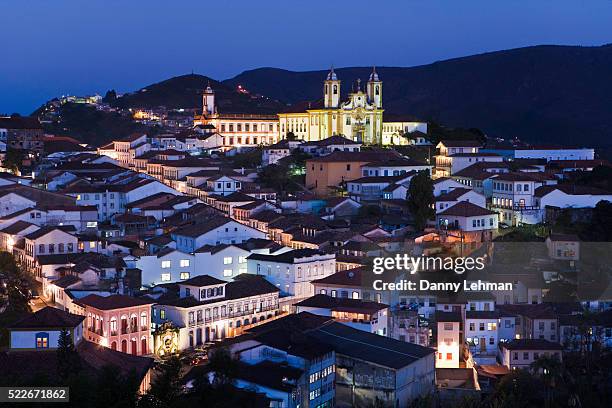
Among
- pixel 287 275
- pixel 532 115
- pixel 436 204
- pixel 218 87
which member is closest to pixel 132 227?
pixel 287 275

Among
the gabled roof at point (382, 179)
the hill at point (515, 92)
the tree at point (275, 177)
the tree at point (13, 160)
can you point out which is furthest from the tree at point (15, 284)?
the hill at point (515, 92)

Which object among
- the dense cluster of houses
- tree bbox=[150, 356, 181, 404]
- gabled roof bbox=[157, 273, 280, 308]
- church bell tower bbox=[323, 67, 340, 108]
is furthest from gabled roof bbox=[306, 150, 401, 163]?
tree bbox=[150, 356, 181, 404]

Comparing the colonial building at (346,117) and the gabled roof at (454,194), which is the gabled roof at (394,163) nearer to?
the gabled roof at (454,194)

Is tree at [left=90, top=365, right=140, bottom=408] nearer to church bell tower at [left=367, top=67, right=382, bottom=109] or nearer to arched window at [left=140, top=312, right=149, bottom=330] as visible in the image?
arched window at [left=140, top=312, right=149, bottom=330]

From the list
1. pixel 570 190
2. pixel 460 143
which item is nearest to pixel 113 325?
pixel 570 190

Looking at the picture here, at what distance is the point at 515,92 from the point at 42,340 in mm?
66943

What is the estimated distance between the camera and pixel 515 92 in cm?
7712

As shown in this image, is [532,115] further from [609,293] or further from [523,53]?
[609,293]

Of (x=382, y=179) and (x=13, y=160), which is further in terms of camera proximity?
(x=13, y=160)

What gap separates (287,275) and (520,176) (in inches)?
348

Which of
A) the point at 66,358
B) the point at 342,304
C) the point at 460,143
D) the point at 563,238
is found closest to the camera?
the point at 66,358

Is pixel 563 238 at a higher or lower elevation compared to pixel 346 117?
lower

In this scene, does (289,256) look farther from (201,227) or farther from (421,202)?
(421,202)

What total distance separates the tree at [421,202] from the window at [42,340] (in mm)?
11384
